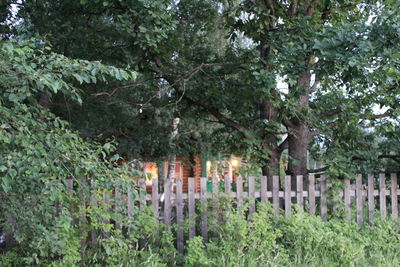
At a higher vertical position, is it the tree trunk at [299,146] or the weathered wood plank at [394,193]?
the tree trunk at [299,146]

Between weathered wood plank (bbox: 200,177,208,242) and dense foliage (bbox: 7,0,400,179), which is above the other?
dense foliage (bbox: 7,0,400,179)

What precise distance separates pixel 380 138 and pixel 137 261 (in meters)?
4.89

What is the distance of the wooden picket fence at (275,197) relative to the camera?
5305mm

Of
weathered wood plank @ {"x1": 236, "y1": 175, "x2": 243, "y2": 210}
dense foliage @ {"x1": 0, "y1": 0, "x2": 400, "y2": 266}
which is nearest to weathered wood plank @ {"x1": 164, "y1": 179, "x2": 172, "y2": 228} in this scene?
dense foliage @ {"x1": 0, "y1": 0, "x2": 400, "y2": 266}

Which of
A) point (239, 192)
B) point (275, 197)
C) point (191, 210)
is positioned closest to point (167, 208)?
point (191, 210)

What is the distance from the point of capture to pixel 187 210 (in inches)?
222

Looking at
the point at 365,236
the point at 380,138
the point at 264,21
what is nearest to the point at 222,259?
the point at 365,236

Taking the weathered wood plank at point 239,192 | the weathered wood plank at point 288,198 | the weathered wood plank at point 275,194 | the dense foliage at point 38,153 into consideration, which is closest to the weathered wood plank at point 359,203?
the weathered wood plank at point 288,198

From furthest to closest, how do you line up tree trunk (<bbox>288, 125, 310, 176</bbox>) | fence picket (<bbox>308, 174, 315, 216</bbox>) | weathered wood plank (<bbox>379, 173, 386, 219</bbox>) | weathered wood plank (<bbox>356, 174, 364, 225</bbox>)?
tree trunk (<bbox>288, 125, 310, 176</bbox>)
weathered wood plank (<bbox>379, 173, 386, 219</bbox>)
weathered wood plank (<bbox>356, 174, 364, 225</bbox>)
fence picket (<bbox>308, 174, 315, 216</bbox>)

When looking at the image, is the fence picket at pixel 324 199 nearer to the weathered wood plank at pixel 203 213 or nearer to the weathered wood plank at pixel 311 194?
the weathered wood plank at pixel 311 194

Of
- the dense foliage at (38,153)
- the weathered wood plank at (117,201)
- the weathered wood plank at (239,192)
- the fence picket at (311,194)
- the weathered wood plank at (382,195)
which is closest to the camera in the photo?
the dense foliage at (38,153)

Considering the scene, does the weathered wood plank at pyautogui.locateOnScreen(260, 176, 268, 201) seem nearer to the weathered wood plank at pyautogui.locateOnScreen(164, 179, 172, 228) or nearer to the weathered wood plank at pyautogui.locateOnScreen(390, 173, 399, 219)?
the weathered wood plank at pyautogui.locateOnScreen(164, 179, 172, 228)

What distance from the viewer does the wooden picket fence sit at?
530cm

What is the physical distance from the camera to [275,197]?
5754 mm
